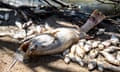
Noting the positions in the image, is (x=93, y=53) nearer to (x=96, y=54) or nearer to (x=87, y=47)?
(x=96, y=54)

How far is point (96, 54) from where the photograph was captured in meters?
4.87

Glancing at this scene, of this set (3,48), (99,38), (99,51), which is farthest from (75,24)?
(3,48)

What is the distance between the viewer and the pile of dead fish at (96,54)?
4.60m

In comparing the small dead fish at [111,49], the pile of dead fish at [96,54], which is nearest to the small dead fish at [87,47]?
the pile of dead fish at [96,54]

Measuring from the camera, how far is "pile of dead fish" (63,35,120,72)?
181 inches

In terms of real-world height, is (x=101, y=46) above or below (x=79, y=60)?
above

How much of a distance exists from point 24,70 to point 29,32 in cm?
123

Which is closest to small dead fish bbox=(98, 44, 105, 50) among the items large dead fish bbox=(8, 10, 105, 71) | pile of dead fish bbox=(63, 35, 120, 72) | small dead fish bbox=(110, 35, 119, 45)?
pile of dead fish bbox=(63, 35, 120, 72)

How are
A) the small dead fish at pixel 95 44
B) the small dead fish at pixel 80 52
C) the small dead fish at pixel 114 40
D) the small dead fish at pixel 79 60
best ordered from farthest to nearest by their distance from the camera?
the small dead fish at pixel 114 40, the small dead fish at pixel 95 44, the small dead fish at pixel 80 52, the small dead fish at pixel 79 60

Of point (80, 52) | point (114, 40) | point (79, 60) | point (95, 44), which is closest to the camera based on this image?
point (79, 60)

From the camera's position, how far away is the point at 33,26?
19.2 feet

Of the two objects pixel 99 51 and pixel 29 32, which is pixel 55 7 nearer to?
pixel 29 32

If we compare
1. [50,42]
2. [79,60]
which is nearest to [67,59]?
[79,60]

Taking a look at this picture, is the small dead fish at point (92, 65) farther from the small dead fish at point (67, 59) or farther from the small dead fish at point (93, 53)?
the small dead fish at point (67, 59)
